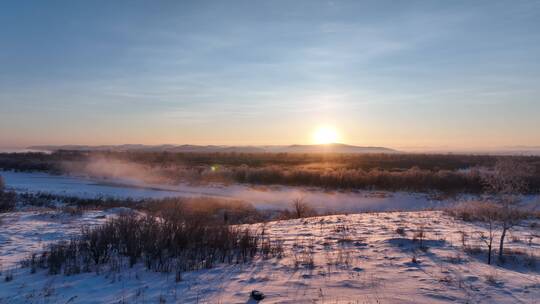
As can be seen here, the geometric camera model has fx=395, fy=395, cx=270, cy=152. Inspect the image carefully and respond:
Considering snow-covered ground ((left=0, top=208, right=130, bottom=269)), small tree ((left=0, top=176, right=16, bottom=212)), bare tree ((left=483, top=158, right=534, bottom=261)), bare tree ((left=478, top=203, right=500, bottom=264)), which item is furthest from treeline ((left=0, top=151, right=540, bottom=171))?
snow-covered ground ((left=0, top=208, right=130, bottom=269))

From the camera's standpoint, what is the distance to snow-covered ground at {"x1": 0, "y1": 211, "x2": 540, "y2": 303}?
17.5 feet

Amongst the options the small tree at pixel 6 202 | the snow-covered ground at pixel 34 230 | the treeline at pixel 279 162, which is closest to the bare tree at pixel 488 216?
the snow-covered ground at pixel 34 230

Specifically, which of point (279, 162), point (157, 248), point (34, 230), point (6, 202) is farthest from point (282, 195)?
point (279, 162)

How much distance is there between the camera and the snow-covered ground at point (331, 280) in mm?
5320

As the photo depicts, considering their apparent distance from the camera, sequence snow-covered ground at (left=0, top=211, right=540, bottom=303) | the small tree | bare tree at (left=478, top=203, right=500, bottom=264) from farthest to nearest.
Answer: the small tree → bare tree at (left=478, top=203, right=500, bottom=264) → snow-covered ground at (left=0, top=211, right=540, bottom=303)

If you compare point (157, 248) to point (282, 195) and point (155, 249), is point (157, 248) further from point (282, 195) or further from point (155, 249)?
point (282, 195)

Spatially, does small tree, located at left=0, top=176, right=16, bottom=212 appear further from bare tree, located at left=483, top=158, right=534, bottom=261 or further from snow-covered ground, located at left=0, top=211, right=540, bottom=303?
bare tree, located at left=483, top=158, right=534, bottom=261

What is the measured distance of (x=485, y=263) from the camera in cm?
693

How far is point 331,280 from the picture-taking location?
19.7 ft

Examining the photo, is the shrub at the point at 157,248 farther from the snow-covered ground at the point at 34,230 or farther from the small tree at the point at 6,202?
the small tree at the point at 6,202

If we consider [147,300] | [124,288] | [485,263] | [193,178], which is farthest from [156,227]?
[193,178]

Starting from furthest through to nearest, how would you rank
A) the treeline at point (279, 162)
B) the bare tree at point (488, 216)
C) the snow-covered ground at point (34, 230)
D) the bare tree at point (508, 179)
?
the treeline at point (279, 162) → the bare tree at point (488, 216) → the snow-covered ground at point (34, 230) → the bare tree at point (508, 179)

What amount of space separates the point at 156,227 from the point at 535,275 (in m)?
7.06

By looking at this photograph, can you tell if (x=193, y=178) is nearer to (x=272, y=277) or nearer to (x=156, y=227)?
(x=156, y=227)
